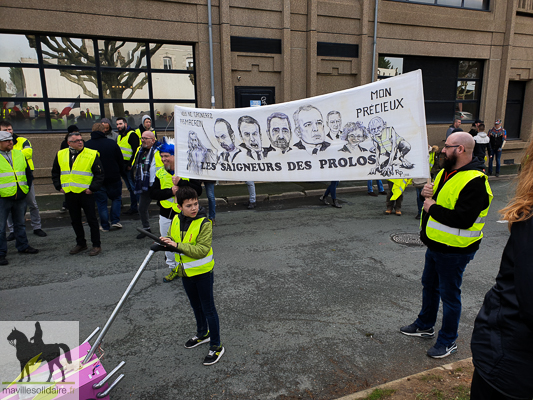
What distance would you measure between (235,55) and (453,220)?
10.6m

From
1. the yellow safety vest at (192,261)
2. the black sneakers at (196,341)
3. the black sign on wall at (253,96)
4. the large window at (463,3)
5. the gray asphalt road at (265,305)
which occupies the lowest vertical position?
the gray asphalt road at (265,305)

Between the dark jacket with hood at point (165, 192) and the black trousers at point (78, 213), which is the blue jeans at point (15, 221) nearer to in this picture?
the black trousers at point (78, 213)

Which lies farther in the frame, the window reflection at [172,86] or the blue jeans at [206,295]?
the window reflection at [172,86]

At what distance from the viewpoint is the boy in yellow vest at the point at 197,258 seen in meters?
3.35

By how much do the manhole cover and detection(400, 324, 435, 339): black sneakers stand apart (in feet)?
9.68

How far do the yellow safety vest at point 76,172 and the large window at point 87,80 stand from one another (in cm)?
374

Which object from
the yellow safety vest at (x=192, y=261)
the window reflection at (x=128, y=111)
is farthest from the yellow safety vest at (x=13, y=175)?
the window reflection at (x=128, y=111)

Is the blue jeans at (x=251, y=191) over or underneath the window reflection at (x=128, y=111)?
underneath

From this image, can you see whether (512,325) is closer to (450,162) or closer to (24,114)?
(450,162)

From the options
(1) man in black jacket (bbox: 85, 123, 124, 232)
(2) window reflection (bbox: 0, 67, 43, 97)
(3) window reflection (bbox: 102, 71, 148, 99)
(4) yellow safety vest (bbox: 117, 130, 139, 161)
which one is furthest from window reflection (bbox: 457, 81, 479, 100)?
(2) window reflection (bbox: 0, 67, 43, 97)

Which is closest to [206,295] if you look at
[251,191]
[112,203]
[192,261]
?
[192,261]

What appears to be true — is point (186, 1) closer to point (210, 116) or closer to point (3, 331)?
point (210, 116)

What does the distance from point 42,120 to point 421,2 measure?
47.7ft

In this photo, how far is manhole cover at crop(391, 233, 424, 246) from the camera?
6656 millimetres
